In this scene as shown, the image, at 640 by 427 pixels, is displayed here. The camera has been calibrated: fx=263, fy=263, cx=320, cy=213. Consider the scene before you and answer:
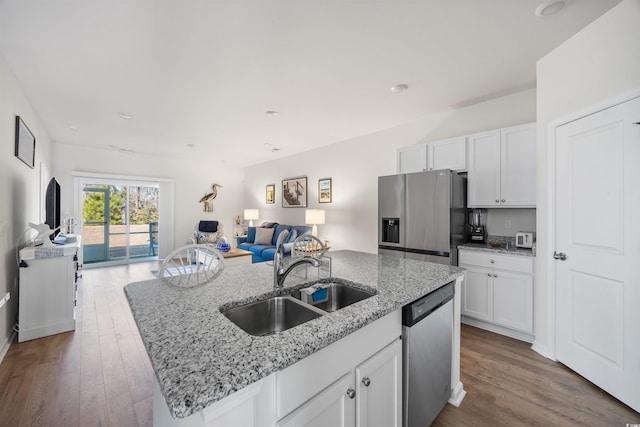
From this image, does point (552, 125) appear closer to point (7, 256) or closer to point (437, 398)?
point (437, 398)

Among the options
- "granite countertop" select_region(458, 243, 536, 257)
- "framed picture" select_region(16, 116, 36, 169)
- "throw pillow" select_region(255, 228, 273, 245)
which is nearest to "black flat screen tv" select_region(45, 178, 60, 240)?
"framed picture" select_region(16, 116, 36, 169)

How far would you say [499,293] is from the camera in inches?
104

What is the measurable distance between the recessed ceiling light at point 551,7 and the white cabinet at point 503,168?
1.11 meters

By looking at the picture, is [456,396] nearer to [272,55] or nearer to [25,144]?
[272,55]

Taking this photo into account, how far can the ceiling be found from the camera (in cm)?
177

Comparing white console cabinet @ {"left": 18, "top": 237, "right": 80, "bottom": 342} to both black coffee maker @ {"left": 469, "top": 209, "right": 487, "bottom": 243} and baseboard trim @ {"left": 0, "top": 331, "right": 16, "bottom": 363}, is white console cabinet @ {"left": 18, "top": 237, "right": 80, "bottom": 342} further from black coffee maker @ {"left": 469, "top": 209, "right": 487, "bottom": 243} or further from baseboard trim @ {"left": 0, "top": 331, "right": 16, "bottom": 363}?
black coffee maker @ {"left": 469, "top": 209, "right": 487, "bottom": 243}

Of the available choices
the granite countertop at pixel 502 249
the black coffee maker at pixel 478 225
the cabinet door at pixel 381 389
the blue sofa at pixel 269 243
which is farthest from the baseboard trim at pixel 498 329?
the blue sofa at pixel 269 243

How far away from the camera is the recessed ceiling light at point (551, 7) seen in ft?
5.51

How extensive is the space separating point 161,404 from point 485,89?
3.64 meters

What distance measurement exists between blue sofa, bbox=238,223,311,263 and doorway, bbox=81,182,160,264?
2297mm

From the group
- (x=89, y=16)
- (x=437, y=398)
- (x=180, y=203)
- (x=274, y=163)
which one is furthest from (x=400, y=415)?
(x=180, y=203)

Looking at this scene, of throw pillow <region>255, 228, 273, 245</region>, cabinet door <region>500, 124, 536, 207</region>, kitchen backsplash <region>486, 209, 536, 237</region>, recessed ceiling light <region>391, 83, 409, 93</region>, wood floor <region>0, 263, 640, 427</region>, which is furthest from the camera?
throw pillow <region>255, 228, 273, 245</region>

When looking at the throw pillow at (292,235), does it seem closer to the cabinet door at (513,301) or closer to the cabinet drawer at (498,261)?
the cabinet drawer at (498,261)

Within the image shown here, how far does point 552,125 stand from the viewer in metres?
2.26
